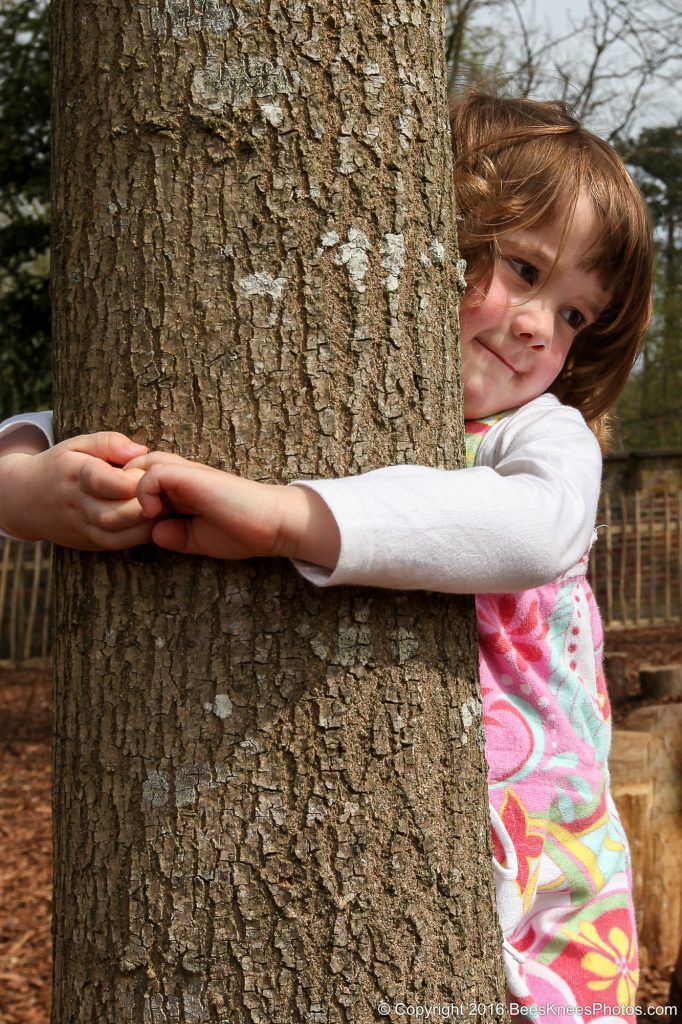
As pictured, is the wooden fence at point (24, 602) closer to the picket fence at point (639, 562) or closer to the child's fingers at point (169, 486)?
the picket fence at point (639, 562)

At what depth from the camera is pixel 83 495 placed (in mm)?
1221

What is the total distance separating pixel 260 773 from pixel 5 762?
22.8 ft

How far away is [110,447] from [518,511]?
0.53m

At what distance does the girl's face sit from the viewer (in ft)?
5.71

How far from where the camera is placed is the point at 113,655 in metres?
1.23

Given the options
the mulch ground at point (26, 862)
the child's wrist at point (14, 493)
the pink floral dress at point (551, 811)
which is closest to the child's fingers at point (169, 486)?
the child's wrist at point (14, 493)

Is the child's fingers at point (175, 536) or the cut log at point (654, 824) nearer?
the child's fingers at point (175, 536)

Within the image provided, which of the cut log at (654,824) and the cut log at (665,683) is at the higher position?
the cut log at (665,683)

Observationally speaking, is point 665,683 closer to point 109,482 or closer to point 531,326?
point 531,326

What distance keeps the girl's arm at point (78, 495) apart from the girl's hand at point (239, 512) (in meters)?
0.05

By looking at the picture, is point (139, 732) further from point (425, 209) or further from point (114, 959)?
point (425, 209)

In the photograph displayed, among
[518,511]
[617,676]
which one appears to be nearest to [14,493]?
[518,511]

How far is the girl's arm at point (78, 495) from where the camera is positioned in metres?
1.19

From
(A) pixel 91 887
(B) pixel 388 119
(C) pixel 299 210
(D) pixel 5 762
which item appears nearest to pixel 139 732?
(A) pixel 91 887
